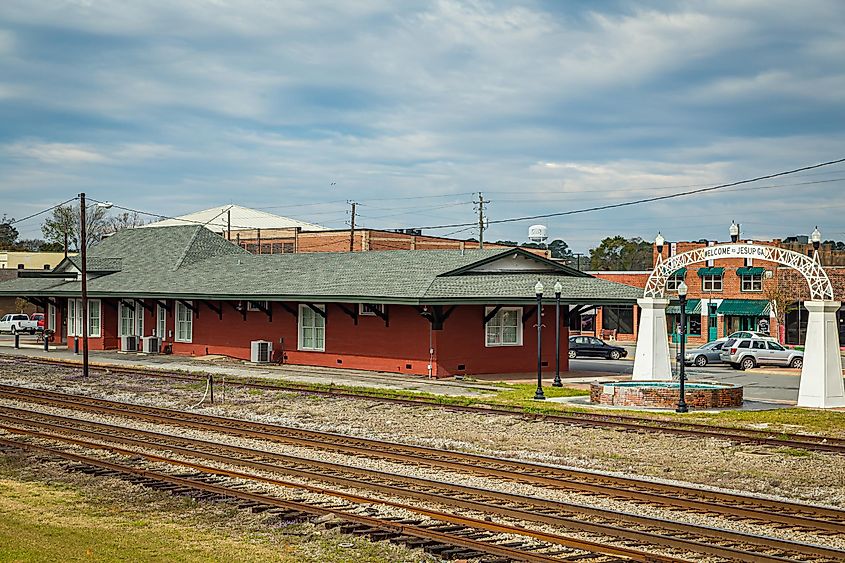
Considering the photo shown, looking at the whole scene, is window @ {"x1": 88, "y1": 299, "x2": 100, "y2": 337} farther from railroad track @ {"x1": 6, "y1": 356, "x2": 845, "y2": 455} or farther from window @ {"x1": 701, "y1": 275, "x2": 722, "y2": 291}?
window @ {"x1": 701, "y1": 275, "x2": 722, "y2": 291}

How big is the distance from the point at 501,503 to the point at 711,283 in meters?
54.2

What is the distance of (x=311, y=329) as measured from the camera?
121 ft

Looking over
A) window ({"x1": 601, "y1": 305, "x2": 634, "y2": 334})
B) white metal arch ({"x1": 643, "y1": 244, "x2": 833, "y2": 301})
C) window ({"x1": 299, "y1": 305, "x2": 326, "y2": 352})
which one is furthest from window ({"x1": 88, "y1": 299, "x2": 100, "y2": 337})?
window ({"x1": 601, "y1": 305, "x2": 634, "y2": 334})

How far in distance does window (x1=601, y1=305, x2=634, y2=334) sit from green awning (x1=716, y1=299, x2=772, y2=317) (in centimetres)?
709

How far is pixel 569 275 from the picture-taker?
3725 centimetres

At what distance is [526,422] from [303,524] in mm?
9871

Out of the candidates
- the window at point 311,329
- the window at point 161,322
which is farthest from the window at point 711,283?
the window at point 161,322

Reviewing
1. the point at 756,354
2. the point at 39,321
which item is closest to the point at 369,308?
the point at 756,354

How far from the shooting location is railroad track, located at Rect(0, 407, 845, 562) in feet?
33.8

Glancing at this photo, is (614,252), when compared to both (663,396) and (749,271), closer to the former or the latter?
(749,271)

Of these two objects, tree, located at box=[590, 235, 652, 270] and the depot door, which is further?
tree, located at box=[590, 235, 652, 270]

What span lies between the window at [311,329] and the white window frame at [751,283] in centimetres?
3527

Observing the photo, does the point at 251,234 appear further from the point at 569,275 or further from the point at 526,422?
the point at 526,422

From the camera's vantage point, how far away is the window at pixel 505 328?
34062 millimetres
